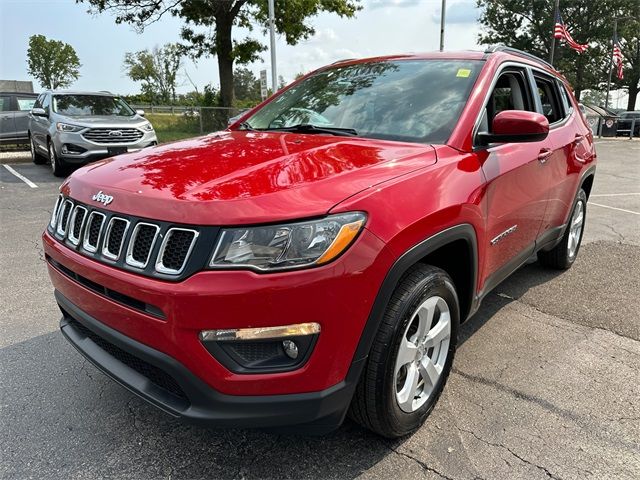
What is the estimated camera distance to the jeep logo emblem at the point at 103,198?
2.07 meters

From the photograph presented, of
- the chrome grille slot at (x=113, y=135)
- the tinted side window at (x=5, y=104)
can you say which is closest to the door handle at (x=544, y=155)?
the chrome grille slot at (x=113, y=135)

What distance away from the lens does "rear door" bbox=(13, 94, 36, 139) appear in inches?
558

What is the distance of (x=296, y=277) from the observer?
1709 millimetres

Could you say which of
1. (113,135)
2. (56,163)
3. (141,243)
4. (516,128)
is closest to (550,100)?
(516,128)

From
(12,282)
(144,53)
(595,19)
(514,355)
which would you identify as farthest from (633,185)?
(144,53)

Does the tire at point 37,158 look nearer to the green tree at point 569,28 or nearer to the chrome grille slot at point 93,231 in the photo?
the chrome grille slot at point 93,231

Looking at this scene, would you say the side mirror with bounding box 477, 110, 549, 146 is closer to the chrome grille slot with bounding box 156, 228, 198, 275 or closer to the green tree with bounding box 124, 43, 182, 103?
the chrome grille slot with bounding box 156, 228, 198, 275

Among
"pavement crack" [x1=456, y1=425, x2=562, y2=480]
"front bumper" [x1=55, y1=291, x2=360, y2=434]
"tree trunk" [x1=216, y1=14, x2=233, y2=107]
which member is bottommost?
"pavement crack" [x1=456, y1=425, x2=562, y2=480]

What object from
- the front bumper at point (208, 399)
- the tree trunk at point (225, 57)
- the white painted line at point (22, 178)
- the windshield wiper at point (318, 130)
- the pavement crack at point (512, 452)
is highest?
the tree trunk at point (225, 57)

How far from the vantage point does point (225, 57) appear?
68.1 feet

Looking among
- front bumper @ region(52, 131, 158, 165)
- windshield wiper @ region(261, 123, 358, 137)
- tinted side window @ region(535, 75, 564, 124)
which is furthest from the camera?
front bumper @ region(52, 131, 158, 165)

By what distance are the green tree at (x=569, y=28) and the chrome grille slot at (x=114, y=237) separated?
156 feet

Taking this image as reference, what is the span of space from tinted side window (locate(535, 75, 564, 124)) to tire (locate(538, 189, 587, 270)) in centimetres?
78

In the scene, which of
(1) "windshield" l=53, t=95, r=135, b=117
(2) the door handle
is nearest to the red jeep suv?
(2) the door handle
